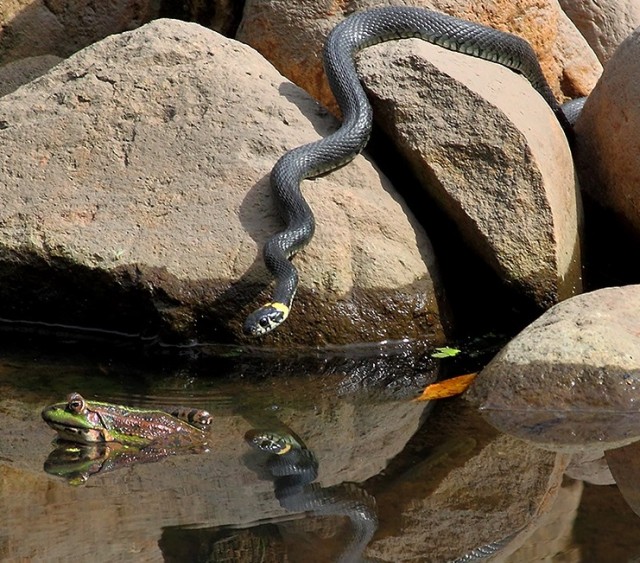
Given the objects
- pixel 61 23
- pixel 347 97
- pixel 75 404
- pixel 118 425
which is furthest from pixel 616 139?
pixel 61 23

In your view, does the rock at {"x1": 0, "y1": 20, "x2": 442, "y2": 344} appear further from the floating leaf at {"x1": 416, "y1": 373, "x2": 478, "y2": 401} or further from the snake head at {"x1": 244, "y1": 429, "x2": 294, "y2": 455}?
the snake head at {"x1": 244, "y1": 429, "x2": 294, "y2": 455}

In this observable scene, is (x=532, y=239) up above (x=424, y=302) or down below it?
above

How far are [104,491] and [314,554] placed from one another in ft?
3.94

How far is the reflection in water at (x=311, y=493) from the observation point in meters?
5.00

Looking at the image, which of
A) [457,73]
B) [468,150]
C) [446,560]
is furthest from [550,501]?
[457,73]

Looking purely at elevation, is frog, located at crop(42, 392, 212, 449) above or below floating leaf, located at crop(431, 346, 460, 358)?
above

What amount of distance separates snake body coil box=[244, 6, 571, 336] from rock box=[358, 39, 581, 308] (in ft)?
0.92

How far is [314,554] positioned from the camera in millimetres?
4809

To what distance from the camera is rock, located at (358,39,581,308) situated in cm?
827

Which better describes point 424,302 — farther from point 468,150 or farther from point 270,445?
point 270,445

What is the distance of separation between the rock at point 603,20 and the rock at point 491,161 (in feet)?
12.0

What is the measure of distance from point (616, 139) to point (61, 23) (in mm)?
5988

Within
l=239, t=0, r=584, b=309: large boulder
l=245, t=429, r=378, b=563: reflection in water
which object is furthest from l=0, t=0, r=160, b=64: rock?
l=245, t=429, r=378, b=563: reflection in water

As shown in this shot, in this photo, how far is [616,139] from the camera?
895 centimetres
